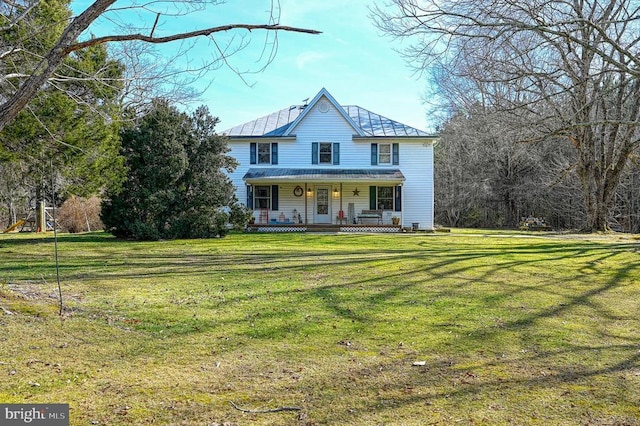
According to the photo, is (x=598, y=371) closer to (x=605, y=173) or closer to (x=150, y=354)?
(x=150, y=354)

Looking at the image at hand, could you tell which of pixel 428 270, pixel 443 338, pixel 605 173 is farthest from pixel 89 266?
pixel 605 173

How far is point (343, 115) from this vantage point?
80.6 ft

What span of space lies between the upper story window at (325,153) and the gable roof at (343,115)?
4.56ft

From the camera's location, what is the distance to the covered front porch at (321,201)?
23.7m

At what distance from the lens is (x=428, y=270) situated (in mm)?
9273

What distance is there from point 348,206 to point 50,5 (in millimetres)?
16297

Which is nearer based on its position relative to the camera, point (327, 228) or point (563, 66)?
point (563, 66)

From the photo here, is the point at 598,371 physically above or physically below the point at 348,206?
below

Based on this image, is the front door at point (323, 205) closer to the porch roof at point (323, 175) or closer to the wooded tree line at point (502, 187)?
the porch roof at point (323, 175)

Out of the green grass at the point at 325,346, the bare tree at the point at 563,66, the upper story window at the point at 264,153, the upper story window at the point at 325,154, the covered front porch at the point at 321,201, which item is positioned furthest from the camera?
the upper story window at the point at 264,153

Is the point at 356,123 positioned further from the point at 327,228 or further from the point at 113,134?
the point at 113,134

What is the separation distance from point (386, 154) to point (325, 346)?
2104 centimetres

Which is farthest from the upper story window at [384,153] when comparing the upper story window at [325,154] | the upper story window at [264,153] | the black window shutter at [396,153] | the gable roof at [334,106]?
the upper story window at [264,153]

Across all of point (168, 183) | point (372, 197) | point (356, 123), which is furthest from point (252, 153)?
point (168, 183)
